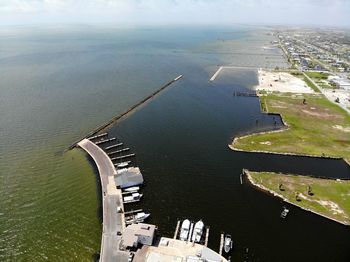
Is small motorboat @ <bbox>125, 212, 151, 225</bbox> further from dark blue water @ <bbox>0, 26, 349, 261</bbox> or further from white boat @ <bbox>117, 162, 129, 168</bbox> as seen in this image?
white boat @ <bbox>117, 162, 129, 168</bbox>

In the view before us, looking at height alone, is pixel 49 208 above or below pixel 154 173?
below

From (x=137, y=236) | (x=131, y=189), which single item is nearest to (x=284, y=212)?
(x=137, y=236)

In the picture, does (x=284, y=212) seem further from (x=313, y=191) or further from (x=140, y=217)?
(x=140, y=217)

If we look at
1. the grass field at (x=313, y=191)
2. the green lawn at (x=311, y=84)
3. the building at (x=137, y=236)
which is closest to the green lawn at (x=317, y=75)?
the green lawn at (x=311, y=84)

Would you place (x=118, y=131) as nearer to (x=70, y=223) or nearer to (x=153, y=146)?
(x=153, y=146)

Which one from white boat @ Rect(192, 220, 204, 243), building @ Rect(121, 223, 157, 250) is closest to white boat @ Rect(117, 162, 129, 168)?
building @ Rect(121, 223, 157, 250)

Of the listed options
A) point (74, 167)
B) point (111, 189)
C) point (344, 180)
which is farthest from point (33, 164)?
point (344, 180)
